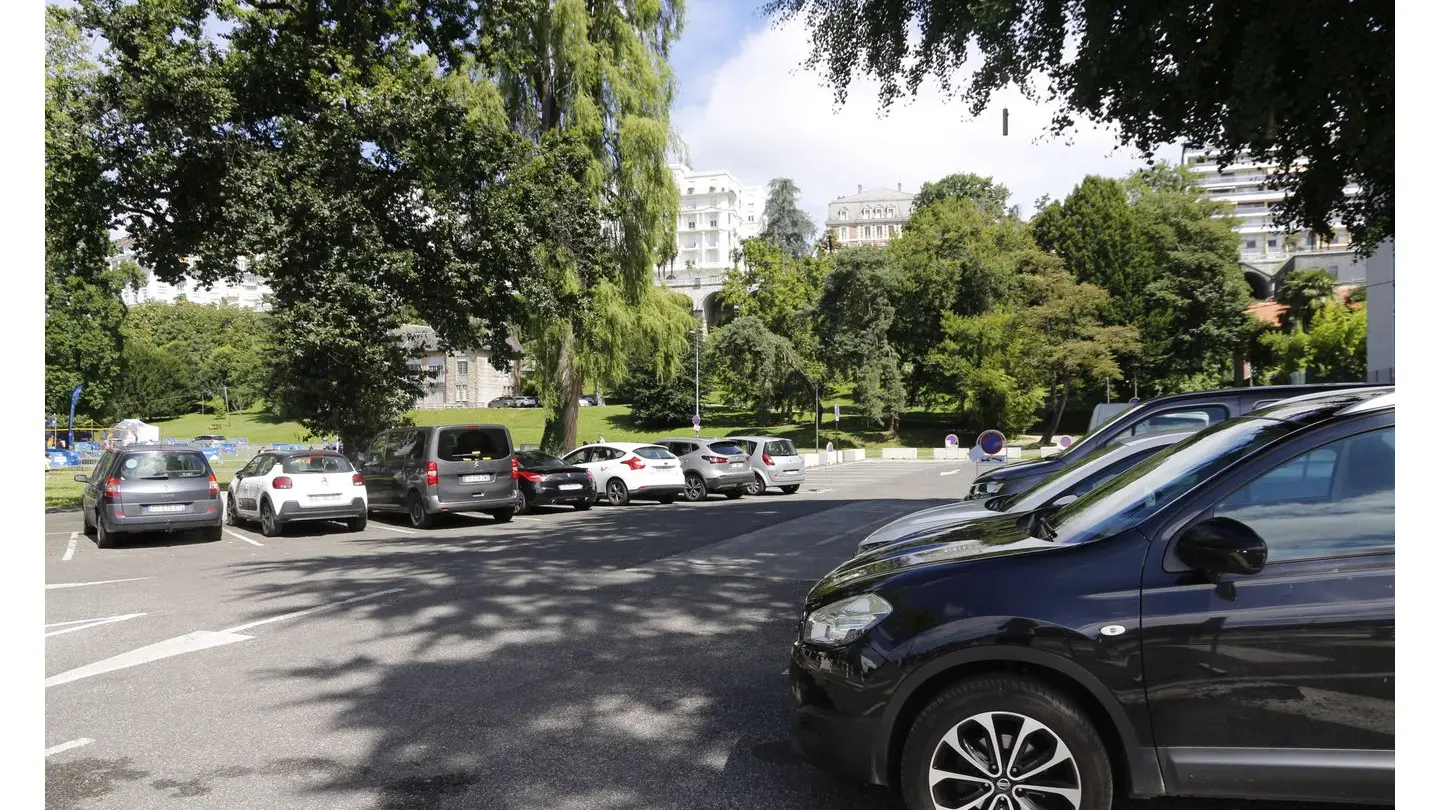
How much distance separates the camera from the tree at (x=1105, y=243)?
58250 mm

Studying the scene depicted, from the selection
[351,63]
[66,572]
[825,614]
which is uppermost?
[351,63]

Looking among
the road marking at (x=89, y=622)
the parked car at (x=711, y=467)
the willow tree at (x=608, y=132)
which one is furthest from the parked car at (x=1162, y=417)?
the willow tree at (x=608, y=132)

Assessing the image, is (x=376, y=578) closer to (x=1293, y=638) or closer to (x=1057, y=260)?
(x=1293, y=638)

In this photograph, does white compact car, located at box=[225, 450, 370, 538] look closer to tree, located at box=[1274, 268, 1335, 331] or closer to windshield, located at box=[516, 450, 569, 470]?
windshield, located at box=[516, 450, 569, 470]

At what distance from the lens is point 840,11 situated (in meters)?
11.6

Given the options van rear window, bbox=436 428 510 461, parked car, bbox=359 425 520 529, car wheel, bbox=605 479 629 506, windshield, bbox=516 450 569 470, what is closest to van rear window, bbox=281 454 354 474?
parked car, bbox=359 425 520 529

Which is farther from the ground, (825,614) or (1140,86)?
(1140,86)

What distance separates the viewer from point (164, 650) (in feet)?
23.5

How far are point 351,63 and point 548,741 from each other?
17.8 meters

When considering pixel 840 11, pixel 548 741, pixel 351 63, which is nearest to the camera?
pixel 548 741

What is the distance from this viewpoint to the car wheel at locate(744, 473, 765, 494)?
25.2m

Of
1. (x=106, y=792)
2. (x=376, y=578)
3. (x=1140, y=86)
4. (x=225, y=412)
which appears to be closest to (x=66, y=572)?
(x=376, y=578)

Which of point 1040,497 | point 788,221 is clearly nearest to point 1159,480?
point 1040,497

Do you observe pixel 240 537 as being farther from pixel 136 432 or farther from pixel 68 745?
pixel 136 432
